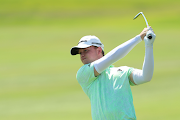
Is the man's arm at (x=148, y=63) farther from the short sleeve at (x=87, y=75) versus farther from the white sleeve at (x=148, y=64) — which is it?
the short sleeve at (x=87, y=75)

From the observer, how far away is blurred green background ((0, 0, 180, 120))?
604cm

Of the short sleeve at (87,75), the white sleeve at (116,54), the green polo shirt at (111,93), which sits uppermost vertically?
the white sleeve at (116,54)

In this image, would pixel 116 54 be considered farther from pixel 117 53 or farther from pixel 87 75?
pixel 87 75

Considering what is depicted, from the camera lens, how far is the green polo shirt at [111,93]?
1.96m

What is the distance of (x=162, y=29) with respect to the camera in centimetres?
1191

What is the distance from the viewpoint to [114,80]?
6.65 feet

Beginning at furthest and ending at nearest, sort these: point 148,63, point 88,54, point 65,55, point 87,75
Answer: point 65,55
point 88,54
point 87,75
point 148,63

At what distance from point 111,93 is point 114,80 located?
89 mm

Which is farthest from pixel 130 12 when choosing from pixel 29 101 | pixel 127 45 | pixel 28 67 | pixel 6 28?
pixel 127 45

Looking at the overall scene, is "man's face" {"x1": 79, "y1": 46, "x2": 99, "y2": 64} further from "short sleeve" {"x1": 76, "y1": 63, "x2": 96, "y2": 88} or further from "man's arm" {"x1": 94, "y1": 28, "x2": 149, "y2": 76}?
"man's arm" {"x1": 94, "y1": 28, "x2": 149, "y2": 76}

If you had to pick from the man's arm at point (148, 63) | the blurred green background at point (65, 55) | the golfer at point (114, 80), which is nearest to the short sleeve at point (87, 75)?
the golfer at point (114, 80)

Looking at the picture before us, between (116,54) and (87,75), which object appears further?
(87,75)

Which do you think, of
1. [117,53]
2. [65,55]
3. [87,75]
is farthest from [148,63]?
[65,55]

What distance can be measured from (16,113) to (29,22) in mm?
7373
